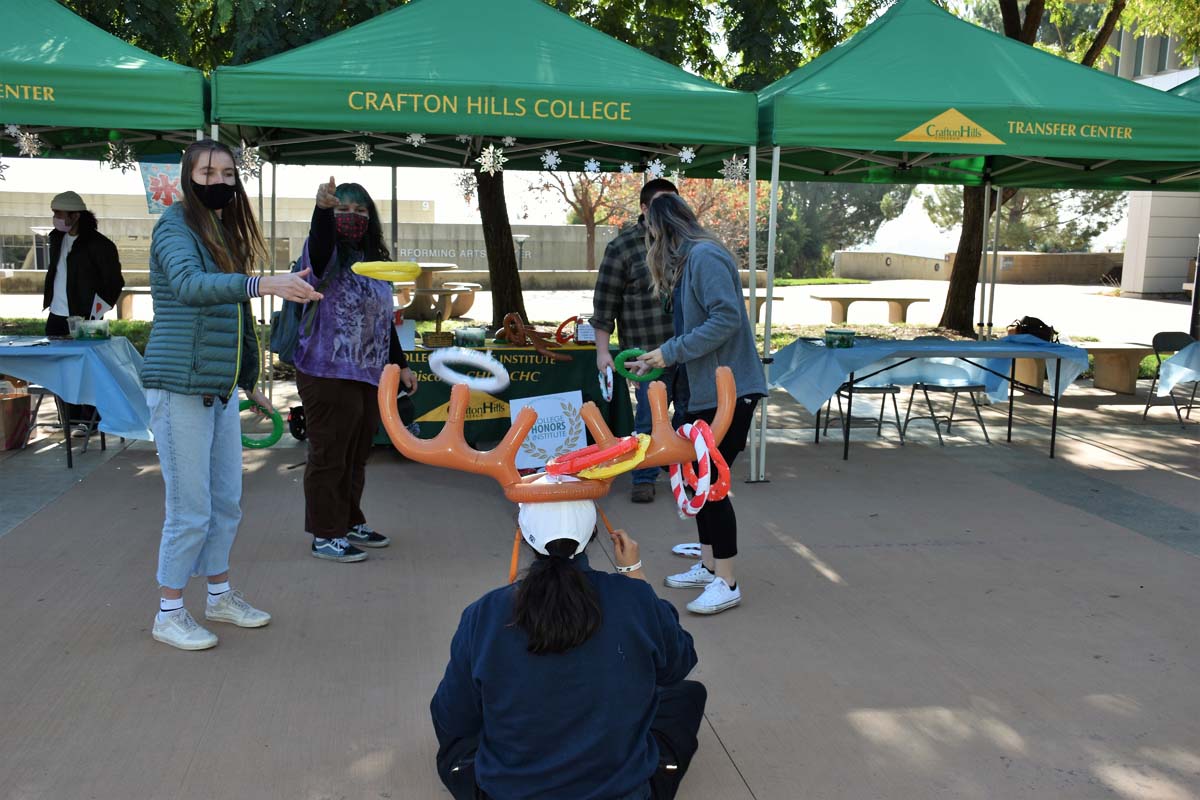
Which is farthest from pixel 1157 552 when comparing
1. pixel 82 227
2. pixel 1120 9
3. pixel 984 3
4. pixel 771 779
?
pixel 984 3

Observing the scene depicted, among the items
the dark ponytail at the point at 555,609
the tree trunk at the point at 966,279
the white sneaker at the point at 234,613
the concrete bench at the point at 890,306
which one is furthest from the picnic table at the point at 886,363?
the concrete bench at the point at 890,306

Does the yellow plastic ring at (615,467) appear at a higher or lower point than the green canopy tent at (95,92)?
lower

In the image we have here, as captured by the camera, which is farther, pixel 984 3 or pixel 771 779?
pixel 984 3

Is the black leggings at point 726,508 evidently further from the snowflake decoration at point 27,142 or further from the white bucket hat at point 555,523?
the snowflake decoration at point 27,142

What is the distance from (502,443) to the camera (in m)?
2.74

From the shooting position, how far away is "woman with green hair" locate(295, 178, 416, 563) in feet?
15.2

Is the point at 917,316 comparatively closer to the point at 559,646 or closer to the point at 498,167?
the point at 498,167

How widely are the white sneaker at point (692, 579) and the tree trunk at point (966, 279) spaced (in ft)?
35.4

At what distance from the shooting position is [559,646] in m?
2.28

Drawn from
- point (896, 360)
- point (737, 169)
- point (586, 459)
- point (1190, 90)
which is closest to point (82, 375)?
point (737, 169)

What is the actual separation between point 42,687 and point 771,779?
255 centimetres

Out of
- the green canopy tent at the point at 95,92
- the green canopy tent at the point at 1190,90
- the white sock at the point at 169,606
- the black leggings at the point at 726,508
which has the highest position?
the green canopy tent at the point at 1190,90

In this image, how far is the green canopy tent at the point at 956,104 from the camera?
6.54 m

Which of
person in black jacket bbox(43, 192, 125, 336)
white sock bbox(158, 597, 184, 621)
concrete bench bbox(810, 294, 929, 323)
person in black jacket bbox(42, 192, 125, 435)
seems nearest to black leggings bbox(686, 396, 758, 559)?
white sock bbox(158, 597, 184, 621)
